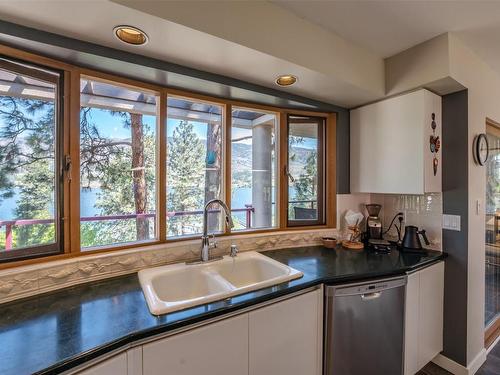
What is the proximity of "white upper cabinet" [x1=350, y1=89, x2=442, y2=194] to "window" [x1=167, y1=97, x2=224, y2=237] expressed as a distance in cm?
128

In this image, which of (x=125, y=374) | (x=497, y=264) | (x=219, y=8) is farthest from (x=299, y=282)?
(x=497, y=264)

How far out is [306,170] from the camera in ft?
7.67

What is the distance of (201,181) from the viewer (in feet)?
6.39

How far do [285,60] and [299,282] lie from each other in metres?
1.26

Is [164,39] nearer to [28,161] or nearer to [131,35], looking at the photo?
[131,35]

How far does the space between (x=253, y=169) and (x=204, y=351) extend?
1531 mm

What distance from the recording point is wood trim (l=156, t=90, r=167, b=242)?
1.69 meters

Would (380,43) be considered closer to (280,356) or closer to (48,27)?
(48,27)

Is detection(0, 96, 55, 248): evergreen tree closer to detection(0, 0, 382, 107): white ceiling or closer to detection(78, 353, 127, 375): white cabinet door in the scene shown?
detection(0, 0, 382, 107): white ceiling

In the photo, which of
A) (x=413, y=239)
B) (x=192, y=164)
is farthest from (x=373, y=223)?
(x=192, y=164)

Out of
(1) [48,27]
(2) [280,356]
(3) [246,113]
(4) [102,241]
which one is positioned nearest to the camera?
(1) [48,27]

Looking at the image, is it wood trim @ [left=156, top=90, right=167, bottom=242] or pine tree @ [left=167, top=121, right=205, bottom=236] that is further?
pine tree @ [left=167, top=121, right=205, bottom=236]

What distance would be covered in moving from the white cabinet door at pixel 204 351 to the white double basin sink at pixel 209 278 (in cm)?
12

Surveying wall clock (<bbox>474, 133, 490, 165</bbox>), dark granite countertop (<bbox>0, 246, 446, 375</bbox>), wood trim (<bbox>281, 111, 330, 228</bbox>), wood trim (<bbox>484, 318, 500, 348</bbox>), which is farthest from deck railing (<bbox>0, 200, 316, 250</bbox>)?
wood trim (<bbox>484, 318, 500, 348</bbox>)
